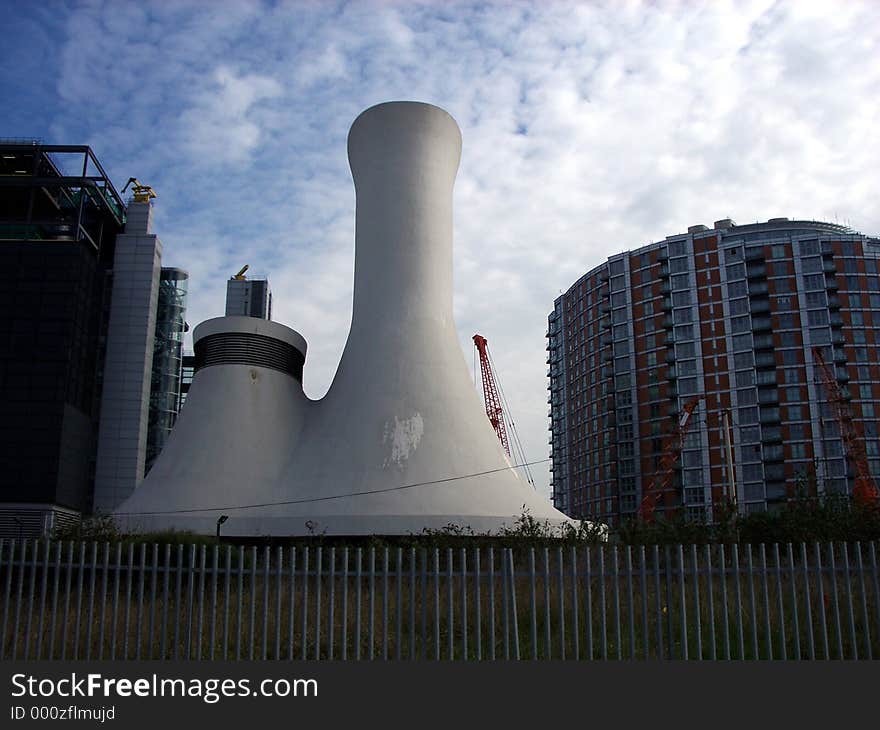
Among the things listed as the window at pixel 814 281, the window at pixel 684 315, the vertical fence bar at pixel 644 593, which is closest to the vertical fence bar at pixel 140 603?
the vertical fence bar at pixel 644 593

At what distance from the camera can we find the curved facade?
73.0 metres

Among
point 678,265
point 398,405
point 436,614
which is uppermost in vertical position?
point 678,265

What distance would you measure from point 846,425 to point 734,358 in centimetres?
1069

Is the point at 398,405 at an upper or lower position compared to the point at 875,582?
upper

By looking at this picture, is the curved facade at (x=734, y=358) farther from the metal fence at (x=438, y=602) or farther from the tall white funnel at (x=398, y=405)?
the metal fence at (x=438, y=602)

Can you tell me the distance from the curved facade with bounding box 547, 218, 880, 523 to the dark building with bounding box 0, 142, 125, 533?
150 ft

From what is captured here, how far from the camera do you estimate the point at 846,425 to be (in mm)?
71438

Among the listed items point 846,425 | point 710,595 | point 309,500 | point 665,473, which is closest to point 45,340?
point 309,500

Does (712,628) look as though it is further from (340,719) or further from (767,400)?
(767,400)

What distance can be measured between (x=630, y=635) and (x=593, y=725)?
71.1 inches

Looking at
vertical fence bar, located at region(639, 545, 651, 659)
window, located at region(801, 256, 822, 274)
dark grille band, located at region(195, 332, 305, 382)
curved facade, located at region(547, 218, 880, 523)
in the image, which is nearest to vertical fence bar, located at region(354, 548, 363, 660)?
vertical fence bar, located at region(639, 545, 651, 659)

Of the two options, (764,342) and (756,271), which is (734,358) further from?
(756,271)

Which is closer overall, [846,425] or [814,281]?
[846,425]

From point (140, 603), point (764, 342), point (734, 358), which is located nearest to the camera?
point (140, 603)
